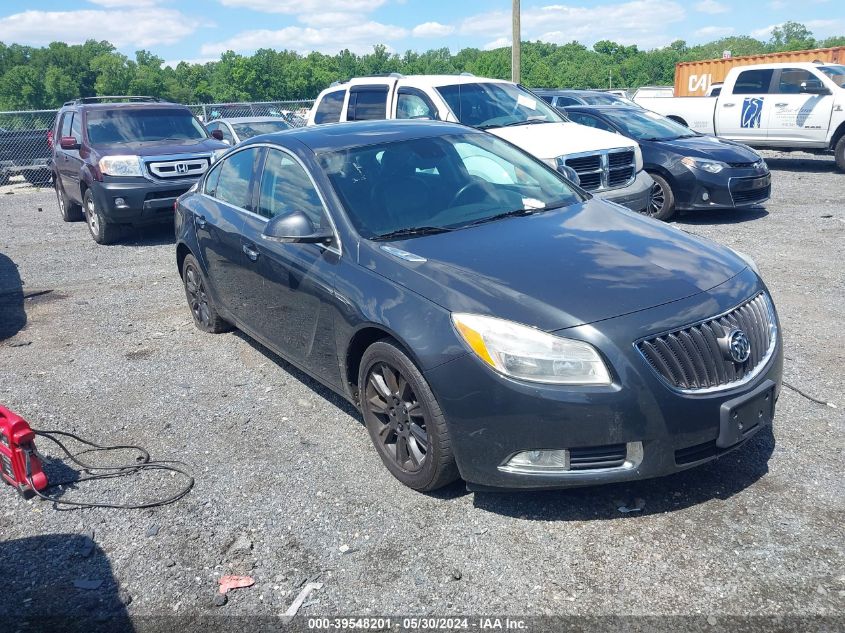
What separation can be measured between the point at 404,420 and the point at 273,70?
92988mm

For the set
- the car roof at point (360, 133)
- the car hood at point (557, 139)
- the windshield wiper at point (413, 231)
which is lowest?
the windshield wiper at point (413, 231)

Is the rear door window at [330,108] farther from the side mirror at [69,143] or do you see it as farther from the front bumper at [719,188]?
the front bumper at [719,188]

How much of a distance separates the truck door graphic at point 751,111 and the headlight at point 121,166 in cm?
1185

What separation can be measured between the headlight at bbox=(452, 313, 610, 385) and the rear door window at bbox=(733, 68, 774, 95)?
1442 centimetres

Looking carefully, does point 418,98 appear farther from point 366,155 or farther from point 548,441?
point 548,441

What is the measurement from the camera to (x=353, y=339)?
394 centimetres

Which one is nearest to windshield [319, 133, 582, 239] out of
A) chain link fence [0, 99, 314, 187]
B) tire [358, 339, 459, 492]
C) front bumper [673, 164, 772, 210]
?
tire [358, 339, 459, 492]

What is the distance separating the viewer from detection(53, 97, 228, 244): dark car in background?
33.7 feet

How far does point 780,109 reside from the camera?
49.0 ft

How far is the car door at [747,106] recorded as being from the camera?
15.2 meters

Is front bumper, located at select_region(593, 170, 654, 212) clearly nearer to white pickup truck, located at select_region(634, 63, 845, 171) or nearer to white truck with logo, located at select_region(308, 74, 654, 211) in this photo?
white truck with logo, located at select_region(308, 74, 654, 211)

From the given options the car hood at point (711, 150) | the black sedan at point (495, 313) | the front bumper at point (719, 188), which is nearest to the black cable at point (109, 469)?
the black sedan at point (495, 313)

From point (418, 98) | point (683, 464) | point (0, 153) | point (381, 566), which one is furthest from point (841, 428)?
point (0, 153)

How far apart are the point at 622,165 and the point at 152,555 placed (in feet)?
24.2
